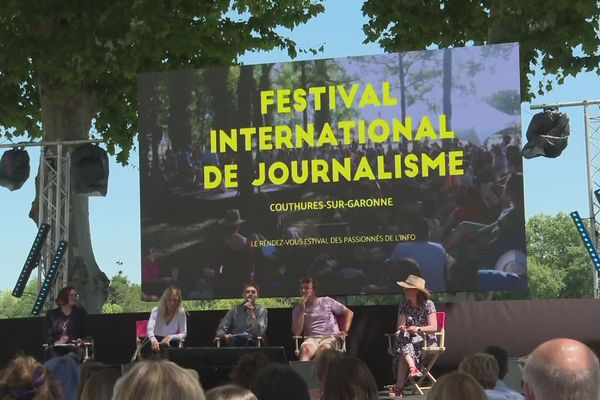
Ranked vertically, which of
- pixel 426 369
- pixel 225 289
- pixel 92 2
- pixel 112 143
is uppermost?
pixel 92 2

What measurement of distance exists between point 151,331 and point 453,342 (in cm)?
309

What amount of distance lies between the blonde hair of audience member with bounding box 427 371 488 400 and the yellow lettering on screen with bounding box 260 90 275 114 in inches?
331

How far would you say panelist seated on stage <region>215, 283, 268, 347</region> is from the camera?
10289 millimetres

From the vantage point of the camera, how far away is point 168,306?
10422 mm

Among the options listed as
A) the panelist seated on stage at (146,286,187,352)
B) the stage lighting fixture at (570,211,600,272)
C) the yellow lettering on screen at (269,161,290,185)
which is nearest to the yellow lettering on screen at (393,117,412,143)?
the yellow lettering on screen at (269,161,290,185)

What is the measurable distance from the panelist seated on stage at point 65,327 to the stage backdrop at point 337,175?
3.88ft

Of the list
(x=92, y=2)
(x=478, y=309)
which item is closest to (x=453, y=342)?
(x=478, y=309)

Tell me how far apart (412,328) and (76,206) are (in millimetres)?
6853

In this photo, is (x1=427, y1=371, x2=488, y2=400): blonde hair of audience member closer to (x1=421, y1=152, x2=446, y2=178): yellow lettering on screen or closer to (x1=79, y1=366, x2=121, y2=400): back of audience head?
(x1=79, y1=366, x2=121, y2=400): back of audience head

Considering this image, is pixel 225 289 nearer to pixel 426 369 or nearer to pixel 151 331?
pixel 151 331

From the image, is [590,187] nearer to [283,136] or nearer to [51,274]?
[283,136]

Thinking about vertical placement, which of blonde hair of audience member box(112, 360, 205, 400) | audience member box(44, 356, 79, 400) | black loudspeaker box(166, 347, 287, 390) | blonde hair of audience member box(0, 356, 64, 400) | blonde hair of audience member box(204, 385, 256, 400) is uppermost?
blonde hair of audience member box(112, 360, 205, 400)

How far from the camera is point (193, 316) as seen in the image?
37.3 feet

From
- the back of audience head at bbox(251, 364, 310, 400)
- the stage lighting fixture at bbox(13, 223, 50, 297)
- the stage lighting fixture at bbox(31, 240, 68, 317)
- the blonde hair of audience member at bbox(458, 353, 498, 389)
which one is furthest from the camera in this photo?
the stage lighting fixture at bbox(13, 223, 50, 297)
